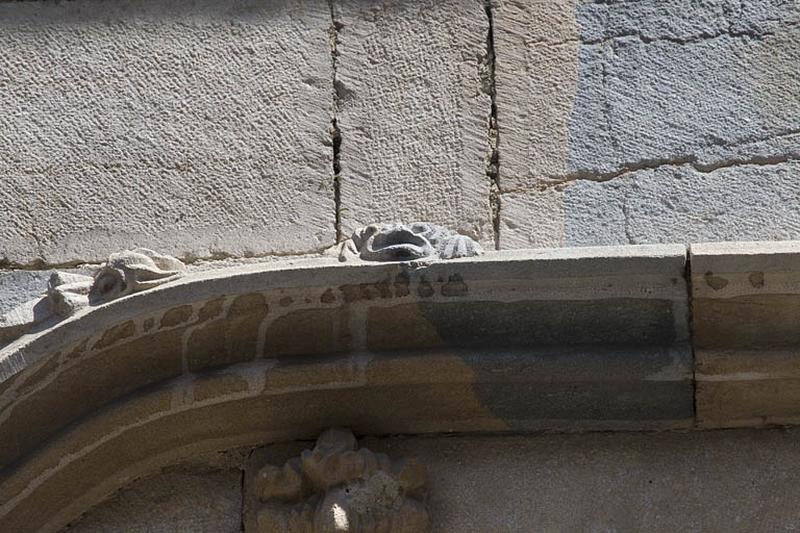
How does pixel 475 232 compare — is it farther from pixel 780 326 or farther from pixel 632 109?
pixel 780 326

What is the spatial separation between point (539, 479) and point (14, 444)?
94cm

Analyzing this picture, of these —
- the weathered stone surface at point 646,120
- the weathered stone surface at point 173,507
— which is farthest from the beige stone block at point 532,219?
the weathered stone surface at point 173,507

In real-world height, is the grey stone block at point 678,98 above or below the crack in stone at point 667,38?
below

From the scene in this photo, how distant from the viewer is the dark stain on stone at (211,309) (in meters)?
2.92

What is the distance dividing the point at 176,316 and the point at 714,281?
0.93 m

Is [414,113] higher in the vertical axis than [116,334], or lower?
higher

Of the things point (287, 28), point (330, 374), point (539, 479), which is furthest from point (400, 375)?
point (287, 28)

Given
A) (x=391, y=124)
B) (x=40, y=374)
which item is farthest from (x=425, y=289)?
(x=40, y=374)

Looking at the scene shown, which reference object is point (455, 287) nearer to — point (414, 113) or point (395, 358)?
point (395, 358)

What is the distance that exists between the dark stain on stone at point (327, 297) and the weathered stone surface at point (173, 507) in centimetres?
38

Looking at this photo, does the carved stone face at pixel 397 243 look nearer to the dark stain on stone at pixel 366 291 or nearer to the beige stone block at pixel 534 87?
the dark stain on stone at pixel 366 291

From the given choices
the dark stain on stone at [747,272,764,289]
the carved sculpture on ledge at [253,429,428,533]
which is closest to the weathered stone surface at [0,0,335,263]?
the carved sculpture on ledge at [253,429,428,533]

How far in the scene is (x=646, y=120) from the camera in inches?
130

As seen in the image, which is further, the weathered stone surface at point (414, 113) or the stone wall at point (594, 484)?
the weathered stone surface at point (414, 113)
